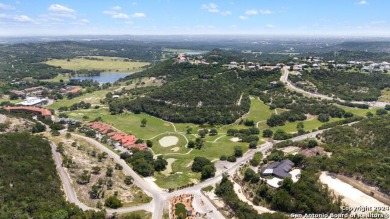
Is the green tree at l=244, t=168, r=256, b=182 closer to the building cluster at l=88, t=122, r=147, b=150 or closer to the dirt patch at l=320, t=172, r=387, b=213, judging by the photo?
the dirt patch at l=320, t=172, r=387, b=213

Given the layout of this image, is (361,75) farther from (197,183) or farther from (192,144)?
(197,183)

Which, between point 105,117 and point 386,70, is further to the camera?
point 386,70

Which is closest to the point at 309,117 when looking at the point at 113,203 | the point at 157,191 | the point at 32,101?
the point at 157,191

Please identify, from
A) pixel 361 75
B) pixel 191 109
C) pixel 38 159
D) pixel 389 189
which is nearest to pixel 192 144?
pixel 191 109

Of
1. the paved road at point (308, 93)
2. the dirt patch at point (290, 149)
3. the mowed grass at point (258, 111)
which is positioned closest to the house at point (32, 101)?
the mowed grass at point (258, 111)

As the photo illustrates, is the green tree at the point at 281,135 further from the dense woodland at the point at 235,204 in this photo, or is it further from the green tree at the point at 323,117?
the dense woodland at the point at 235,204

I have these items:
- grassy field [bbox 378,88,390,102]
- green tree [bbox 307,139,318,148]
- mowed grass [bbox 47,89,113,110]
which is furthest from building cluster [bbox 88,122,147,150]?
grassy field [bbox 378,88,390,102]
